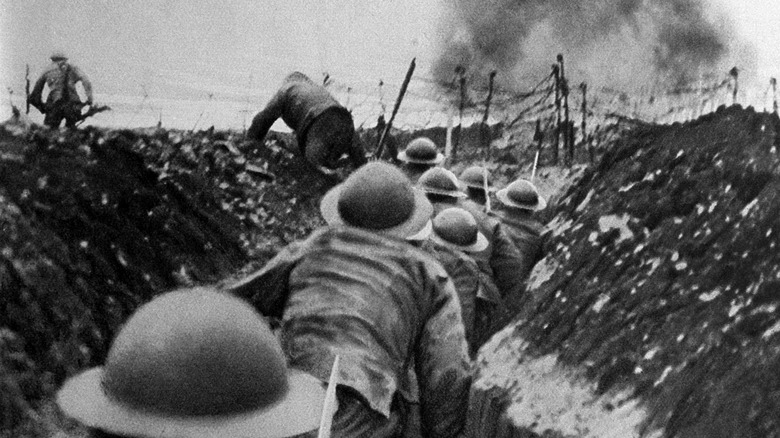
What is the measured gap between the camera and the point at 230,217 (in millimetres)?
4648

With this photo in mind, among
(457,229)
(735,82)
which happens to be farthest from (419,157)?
(735,82)

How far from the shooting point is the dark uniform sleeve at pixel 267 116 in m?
4.43

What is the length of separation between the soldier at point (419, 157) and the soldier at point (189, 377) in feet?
11.2

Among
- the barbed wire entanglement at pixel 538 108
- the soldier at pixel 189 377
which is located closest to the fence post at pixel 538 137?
the barbed wire entanglement at pixel 538 108

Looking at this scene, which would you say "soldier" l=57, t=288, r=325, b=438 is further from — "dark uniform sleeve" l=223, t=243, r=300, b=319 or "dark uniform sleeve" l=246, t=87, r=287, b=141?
"dark uniform sleeve" l=246, t=87, r=287, b=141

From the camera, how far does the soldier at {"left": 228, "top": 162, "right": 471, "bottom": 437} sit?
7.76 feet

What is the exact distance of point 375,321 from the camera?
2.43 meters

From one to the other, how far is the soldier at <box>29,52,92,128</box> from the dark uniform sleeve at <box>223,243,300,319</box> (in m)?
1.54

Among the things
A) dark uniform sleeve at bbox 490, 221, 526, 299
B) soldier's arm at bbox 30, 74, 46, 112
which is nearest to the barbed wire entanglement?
dark uniform sleeve at bbox 490, 221, 526, 299

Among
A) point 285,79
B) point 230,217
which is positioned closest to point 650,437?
point 285,79

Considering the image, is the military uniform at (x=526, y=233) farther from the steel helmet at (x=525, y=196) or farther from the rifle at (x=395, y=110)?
the rifle at (x=395, y=110)

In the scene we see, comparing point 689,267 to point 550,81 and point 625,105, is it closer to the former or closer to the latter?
point 625,105

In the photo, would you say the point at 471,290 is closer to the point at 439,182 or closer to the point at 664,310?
the point at 439,182

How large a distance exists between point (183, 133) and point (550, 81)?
1.70 meters
